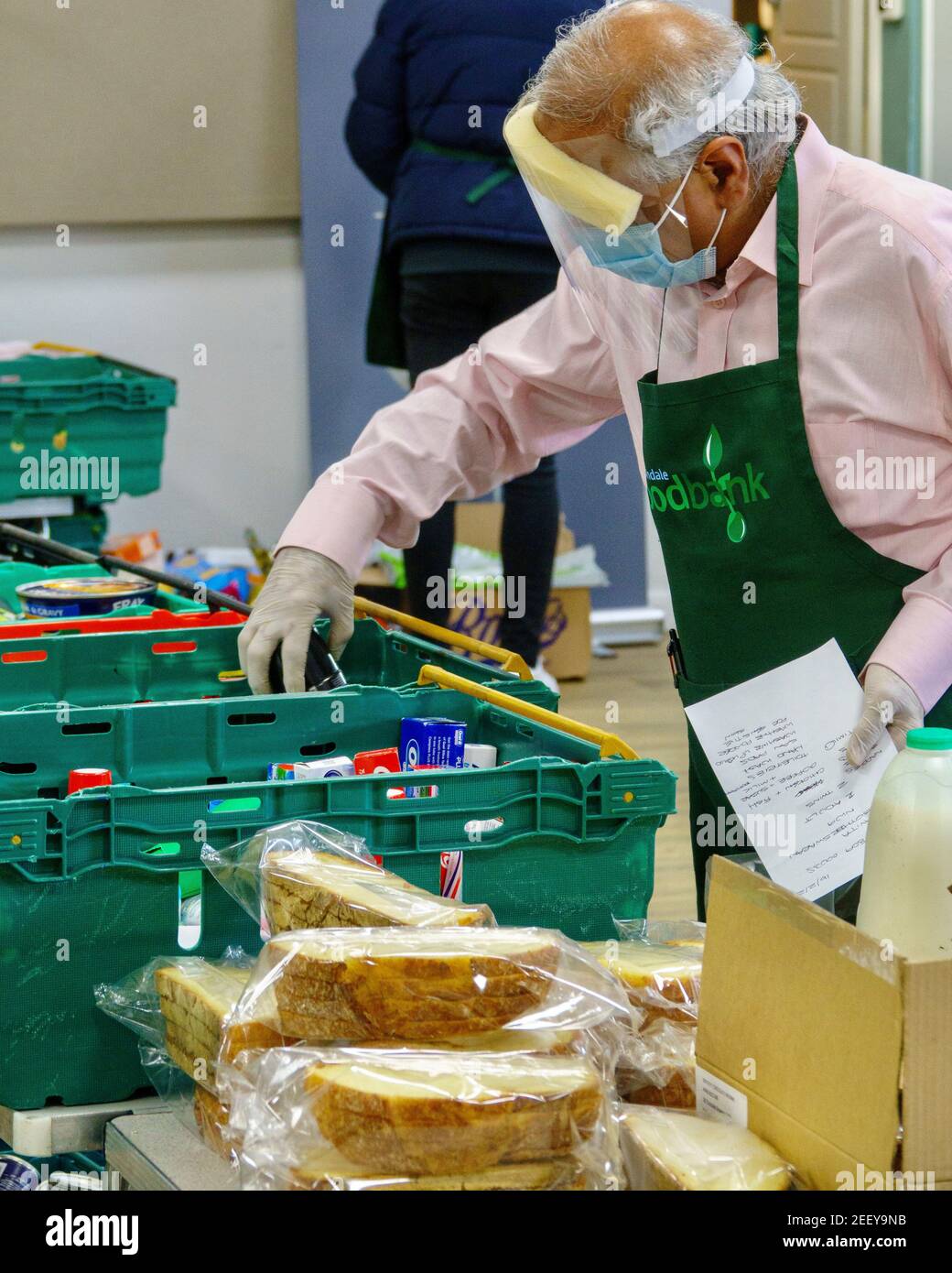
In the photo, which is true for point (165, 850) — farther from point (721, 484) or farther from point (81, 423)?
point (81, 423)

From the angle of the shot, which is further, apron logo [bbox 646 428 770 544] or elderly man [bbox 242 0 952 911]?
apron logo [bbox 646 428 770 544]

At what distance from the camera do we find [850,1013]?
2.88ft

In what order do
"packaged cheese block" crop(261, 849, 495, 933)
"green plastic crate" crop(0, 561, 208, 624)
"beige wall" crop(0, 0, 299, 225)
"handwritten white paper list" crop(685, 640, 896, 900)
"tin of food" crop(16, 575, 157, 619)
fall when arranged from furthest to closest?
"beige wall" crop(0, 0, 299, 225), "green plastic crate" crop(0, 561, 208, 624), "tin of food" crop(16, 575, 157, 619), "handwritten white paper list" crop(685, 640, 896, 900), "packaged cheese block" crop(261, 849, 495, 933)

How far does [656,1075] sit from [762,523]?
2.31 feet

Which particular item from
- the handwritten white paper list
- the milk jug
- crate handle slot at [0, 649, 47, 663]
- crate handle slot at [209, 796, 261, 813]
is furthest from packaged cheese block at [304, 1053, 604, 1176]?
crate handle slot at [0, 649, 47, 663]

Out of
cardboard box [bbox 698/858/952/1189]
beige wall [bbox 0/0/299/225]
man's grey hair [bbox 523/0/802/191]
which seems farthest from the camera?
beige wall [bbox 0/0/299/225]

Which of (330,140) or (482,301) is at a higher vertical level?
(330,140)

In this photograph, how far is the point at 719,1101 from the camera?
3.26 ft

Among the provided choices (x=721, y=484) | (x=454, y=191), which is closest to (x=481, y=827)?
(x=721, y=484)

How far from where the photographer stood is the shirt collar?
5.09 ft

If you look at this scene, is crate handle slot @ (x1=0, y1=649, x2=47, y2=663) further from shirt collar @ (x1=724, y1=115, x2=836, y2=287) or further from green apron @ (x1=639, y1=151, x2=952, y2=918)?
shirt collar @ (x1=724, y1=115, x2=836, y2=287)
